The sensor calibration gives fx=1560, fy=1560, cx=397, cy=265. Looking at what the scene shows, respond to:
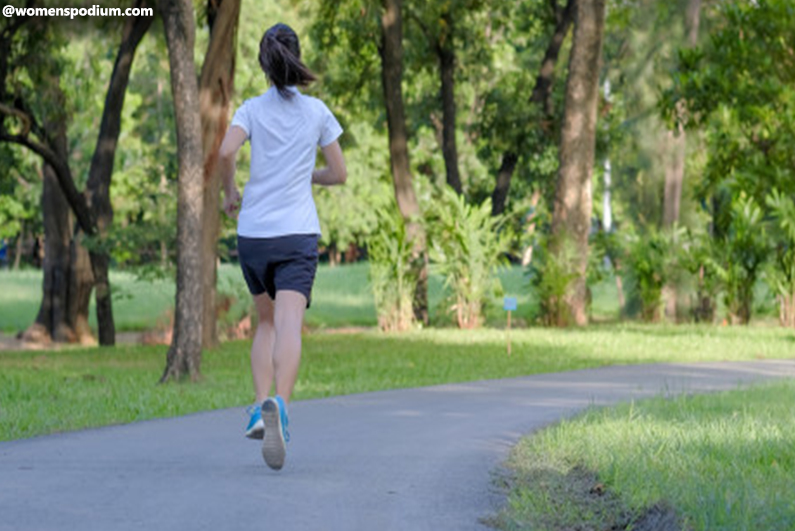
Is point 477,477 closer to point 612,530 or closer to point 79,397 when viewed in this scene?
point 612,530

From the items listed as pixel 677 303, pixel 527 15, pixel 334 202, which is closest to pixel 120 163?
pixel 334 202

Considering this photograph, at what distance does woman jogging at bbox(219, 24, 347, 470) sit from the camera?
26.6 ft

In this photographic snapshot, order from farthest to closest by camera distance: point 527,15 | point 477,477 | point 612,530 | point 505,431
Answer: point 527,15, point 505,431, point 477,477, point 612,530

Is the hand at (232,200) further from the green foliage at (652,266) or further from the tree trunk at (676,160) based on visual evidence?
the tree trunk at (676,160)

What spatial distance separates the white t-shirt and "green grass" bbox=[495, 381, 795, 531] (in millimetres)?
1804

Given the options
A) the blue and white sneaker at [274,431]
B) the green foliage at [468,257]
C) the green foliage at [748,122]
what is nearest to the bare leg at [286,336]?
the blue and white sneaker at [274,431]

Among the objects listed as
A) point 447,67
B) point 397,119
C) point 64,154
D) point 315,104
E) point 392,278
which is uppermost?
point 447,67

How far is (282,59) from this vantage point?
809 cm

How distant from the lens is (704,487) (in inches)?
275

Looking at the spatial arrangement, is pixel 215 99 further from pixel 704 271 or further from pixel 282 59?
pixel 282 59

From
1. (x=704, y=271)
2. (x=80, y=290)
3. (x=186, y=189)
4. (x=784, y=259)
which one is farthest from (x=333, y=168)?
(x=80, y=290)

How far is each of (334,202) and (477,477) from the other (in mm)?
55363

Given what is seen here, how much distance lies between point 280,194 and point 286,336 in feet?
2.44

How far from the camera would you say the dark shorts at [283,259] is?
26.6 ft
